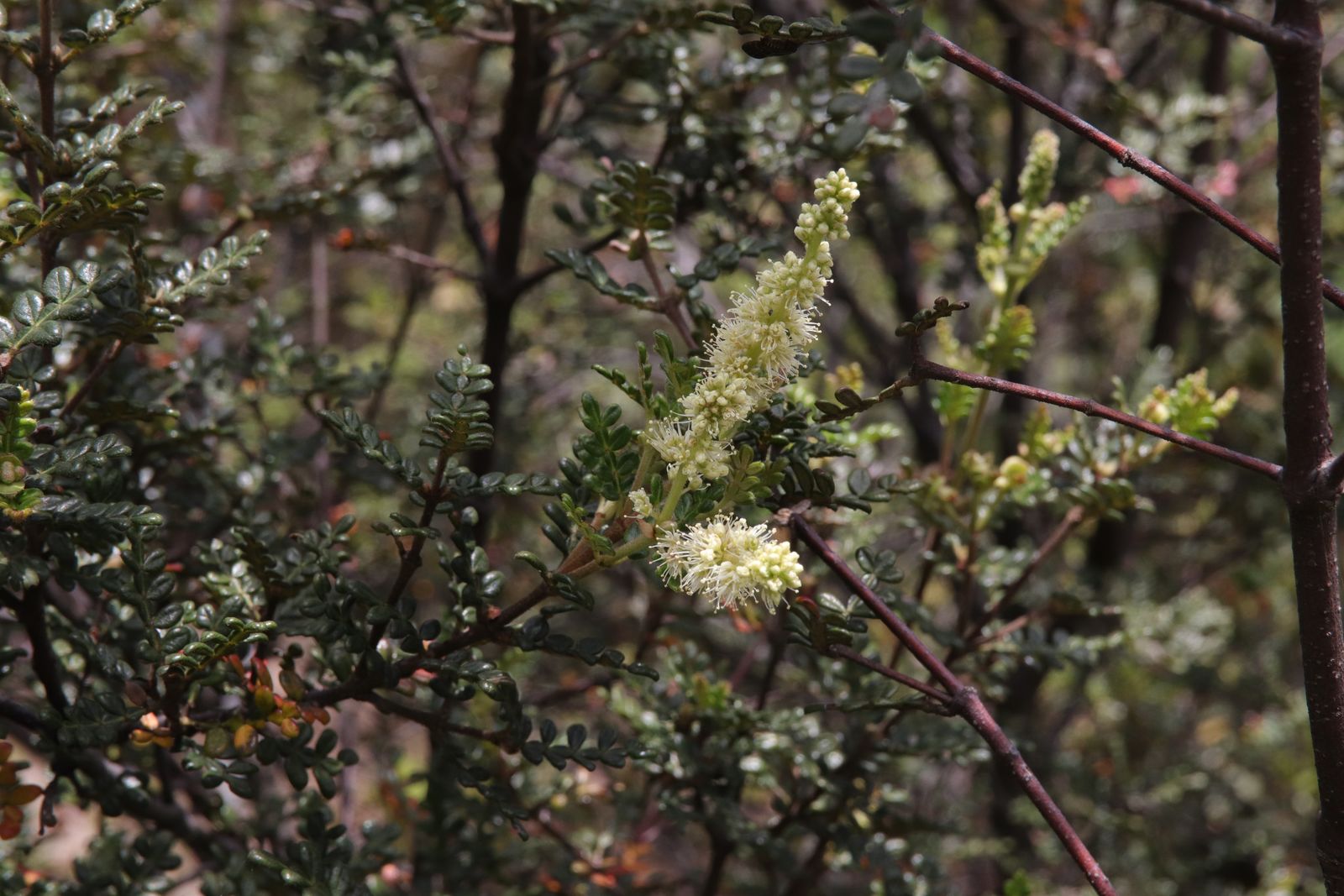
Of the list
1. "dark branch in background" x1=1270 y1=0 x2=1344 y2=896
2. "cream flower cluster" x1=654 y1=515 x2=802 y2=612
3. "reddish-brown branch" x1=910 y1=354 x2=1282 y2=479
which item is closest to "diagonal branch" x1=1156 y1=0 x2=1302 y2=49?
"dark branch in background" x1=1270 y1=0 x2=1344 y2=896

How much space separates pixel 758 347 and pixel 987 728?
1.16 feet

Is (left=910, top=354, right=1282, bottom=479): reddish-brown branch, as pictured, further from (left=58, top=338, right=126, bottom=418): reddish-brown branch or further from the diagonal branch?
(left=58, top=338, right=126, bottom=418): reddish-brown branch

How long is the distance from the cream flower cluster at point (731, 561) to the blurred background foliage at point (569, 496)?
97 millimetres

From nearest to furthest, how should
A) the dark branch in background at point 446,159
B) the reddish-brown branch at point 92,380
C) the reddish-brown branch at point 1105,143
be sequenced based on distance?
1. the reddish-brown branch at point 1105,143
2. the reddish-brown branch at point 92,380
3. the dark branch in background at point 446,159

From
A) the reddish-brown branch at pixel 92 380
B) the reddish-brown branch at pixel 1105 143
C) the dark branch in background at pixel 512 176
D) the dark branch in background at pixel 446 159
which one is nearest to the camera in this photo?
the reddish-brown branch at pixel 1105 143

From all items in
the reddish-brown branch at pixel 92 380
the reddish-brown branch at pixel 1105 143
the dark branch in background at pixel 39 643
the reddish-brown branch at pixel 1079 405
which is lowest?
the dark branch in background at pixel 39 643

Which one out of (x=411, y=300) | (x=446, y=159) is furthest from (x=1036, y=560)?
(x=411, y=300)

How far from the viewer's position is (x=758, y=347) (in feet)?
2.84

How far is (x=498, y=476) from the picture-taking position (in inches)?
38.3

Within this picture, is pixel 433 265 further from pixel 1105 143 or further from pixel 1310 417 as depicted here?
pixel 1310 417

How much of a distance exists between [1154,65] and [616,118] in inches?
67.9

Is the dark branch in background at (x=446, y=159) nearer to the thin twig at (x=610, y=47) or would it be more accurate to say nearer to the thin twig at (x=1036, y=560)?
the thin twig at (x=610, y=47)

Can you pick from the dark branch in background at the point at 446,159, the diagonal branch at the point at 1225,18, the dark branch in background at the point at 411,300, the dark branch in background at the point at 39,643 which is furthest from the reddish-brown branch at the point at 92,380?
the diagonal branch at the point at 1225,18

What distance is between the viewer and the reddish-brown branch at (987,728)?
2.81 feet
